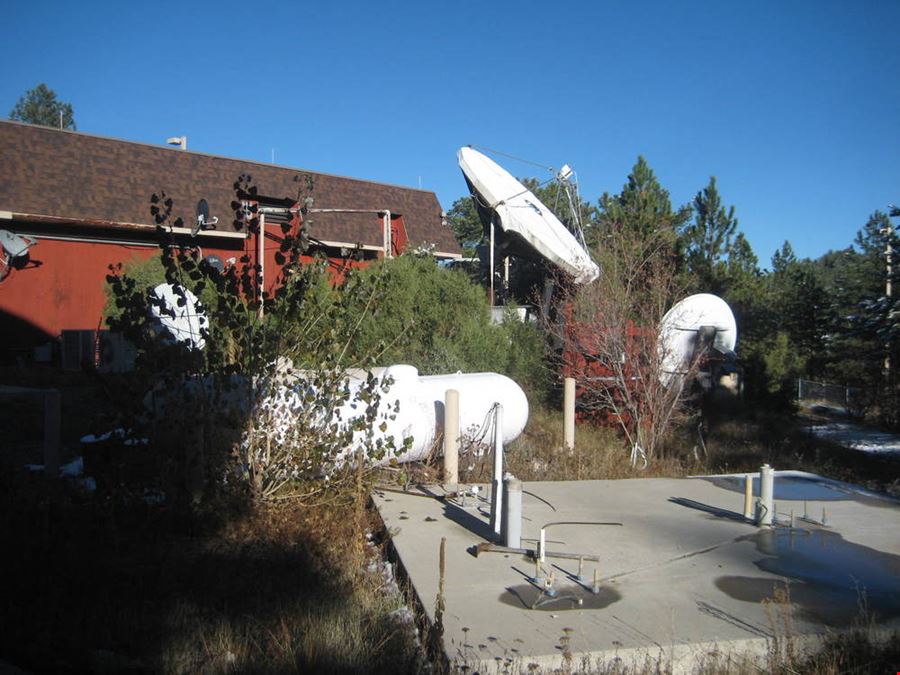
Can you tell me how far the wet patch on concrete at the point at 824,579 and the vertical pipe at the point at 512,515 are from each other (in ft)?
5.05

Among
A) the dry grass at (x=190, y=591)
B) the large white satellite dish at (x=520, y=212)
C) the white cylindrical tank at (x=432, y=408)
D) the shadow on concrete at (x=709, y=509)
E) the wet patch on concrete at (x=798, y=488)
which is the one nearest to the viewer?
the dry grass at (x=190, y=591)

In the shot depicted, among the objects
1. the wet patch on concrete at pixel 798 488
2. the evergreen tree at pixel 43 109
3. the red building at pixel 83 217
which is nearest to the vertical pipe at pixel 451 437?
the wet patch on concrete at pixel 798 488

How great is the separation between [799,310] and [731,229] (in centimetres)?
704

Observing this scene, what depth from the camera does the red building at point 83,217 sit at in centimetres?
1877

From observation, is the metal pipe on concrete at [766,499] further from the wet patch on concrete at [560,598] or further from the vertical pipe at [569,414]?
the vertical pipe at [569,414]

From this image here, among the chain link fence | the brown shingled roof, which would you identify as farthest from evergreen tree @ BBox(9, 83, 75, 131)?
the chain link fence

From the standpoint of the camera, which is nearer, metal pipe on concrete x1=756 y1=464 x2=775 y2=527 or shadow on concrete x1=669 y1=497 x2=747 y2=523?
metal pipe on concrete x1=756 y1=464 x2=775 y2=527

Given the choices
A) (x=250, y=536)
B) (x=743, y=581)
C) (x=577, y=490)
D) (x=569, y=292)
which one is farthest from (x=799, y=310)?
(x=250, y=536)

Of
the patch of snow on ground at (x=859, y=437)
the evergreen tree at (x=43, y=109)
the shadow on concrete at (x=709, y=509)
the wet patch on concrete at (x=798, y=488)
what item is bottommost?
the patch of snow on ground at (x=859, y=437)

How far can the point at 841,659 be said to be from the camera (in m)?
3.96

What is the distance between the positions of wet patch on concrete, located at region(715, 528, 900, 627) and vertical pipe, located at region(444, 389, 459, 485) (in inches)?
130

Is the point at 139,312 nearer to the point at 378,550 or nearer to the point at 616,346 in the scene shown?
the point at 378,550

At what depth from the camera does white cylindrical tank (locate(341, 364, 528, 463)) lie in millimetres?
8438

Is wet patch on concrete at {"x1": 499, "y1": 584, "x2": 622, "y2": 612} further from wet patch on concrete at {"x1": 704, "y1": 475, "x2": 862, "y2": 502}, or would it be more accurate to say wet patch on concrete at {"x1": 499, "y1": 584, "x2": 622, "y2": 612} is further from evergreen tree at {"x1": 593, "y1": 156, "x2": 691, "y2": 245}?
evergreen tree at {"x1": 593, "y1": 156, "x2": 691, "y2": 245}
